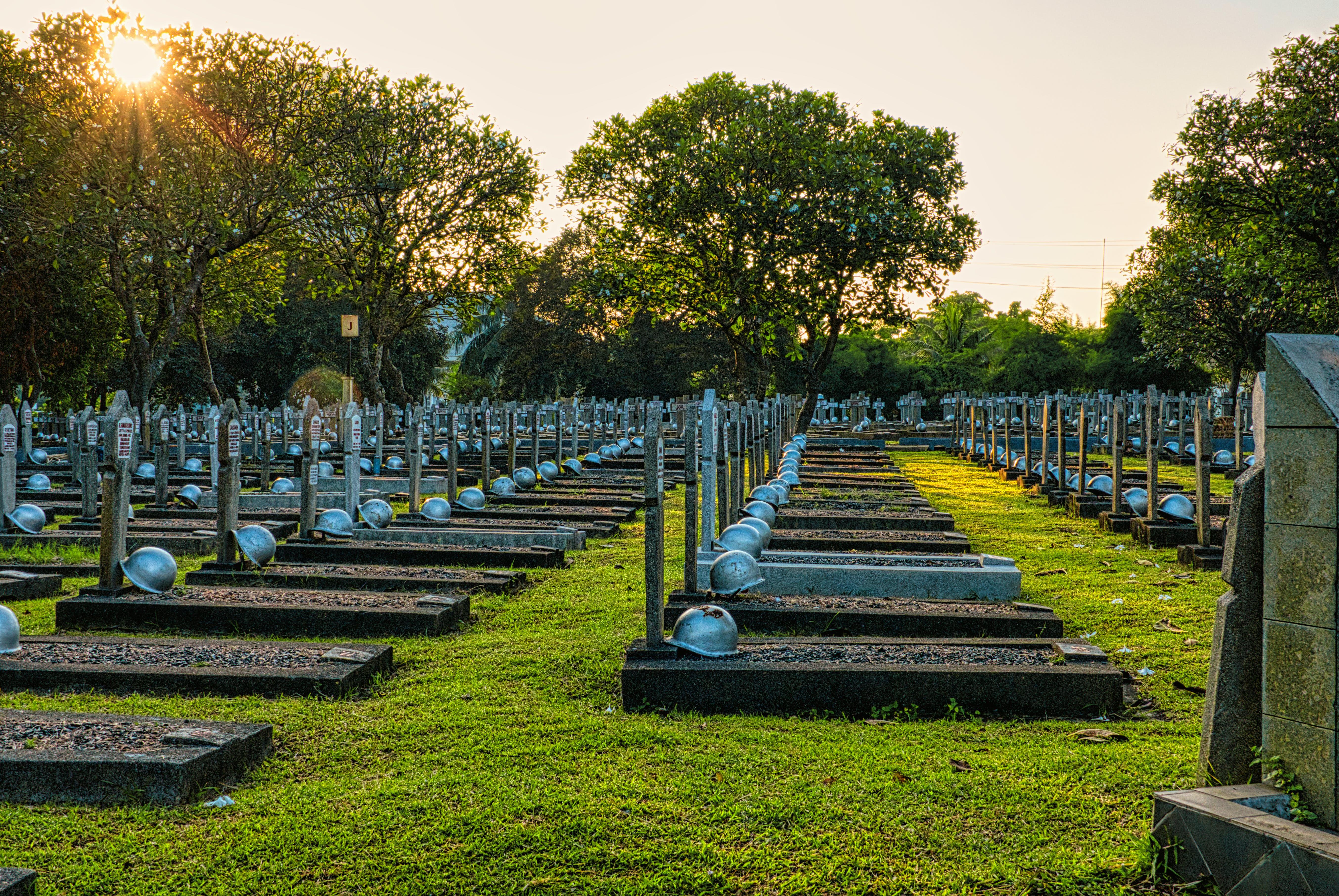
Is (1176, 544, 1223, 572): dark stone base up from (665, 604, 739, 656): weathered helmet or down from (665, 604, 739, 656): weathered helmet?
down

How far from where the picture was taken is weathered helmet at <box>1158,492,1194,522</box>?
1156cm

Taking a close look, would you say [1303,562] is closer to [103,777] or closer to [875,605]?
[875,605]

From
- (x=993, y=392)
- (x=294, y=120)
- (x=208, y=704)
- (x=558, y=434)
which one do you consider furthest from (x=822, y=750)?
(x=993, y=392)

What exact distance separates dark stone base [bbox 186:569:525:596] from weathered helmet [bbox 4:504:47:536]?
3.90 m

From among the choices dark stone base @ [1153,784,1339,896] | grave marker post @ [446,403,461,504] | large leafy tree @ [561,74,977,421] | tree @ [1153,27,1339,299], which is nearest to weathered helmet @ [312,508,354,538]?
grave marker post @ [446,403,461,504]

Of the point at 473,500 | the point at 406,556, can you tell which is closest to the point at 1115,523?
the point at 473,500

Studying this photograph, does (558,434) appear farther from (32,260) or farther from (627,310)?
(32,260)

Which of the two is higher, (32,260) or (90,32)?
(90,32)

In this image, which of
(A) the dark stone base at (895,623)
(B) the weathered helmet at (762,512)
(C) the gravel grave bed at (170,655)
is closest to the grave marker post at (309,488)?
(C) the gravel grave bed at (170,655)

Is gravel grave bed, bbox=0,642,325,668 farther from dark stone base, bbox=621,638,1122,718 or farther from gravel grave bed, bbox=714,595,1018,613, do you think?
gravel grave bed, bbox=714,595,1018,613

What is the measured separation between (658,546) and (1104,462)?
18862 millimetres

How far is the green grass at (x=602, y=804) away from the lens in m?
3.52

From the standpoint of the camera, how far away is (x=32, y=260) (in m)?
18.1

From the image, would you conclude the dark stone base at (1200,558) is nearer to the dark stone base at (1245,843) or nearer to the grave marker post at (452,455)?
the dark stone base at (1245,843)
